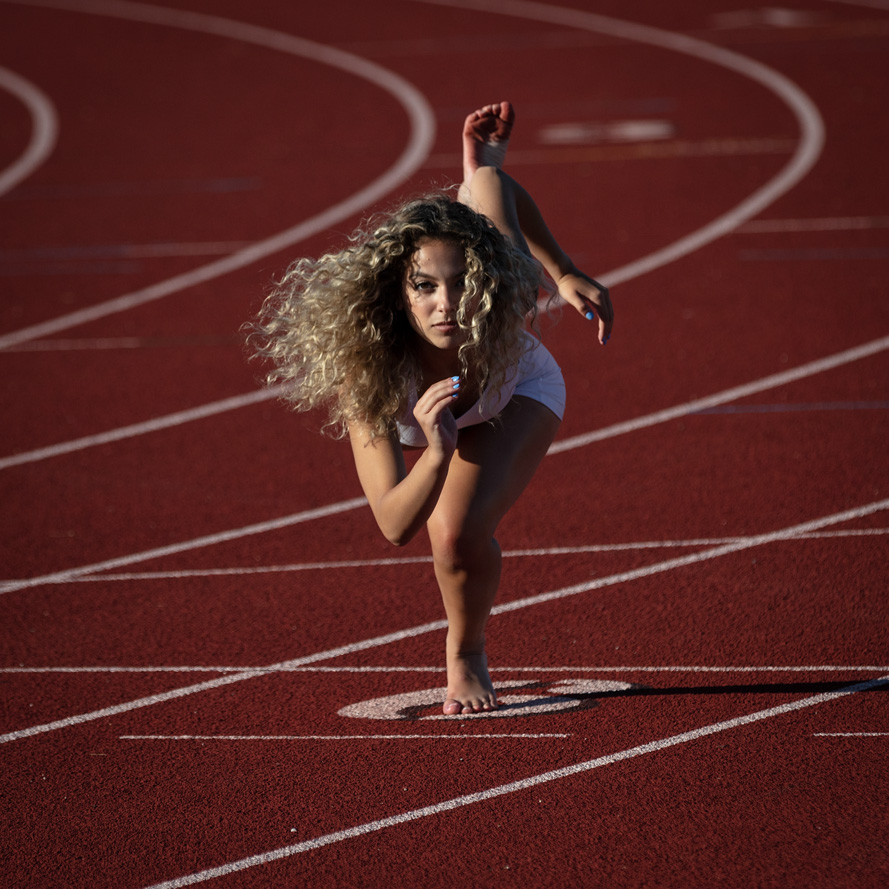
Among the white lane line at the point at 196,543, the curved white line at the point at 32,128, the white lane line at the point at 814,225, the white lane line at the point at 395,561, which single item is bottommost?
the white lane line at the point at 395,561

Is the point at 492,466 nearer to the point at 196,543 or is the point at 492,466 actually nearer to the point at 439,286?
the point at 439,286

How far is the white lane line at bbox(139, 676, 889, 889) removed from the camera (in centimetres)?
334

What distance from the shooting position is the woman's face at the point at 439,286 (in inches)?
141

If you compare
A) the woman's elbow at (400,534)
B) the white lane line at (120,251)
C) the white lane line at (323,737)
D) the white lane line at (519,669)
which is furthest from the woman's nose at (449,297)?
the white lane line at (120,251)

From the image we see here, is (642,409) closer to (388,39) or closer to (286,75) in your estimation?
(286,75)

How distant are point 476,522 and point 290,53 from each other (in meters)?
14.9

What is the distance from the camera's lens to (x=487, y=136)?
4.27m

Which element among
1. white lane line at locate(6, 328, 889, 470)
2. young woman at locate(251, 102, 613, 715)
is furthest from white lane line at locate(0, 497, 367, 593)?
young woman at locate(251, 102, 613, 715)

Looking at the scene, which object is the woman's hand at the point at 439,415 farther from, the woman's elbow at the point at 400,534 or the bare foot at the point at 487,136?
the bare foot at the point at 487,136

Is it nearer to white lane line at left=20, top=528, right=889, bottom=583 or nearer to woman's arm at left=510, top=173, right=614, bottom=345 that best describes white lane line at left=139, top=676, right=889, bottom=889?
woman's arm at left=510, top=173, right=614, bottom=345

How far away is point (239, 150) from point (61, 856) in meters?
11.0

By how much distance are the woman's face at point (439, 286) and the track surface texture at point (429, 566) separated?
1.19 metres

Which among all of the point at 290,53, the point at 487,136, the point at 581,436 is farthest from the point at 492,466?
the point at 290,53

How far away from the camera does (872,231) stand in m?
9.95
